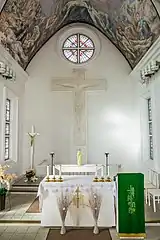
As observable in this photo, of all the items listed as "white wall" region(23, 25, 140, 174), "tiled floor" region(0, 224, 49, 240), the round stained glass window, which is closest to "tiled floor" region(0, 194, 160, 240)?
"tiled floor" region(0, 224, 49, 240)

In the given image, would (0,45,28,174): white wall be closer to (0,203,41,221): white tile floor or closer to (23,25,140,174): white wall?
(23,25,140,174): white wall

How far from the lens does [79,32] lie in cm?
942

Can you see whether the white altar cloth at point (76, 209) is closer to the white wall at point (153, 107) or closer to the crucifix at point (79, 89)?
the white wall at point (153, 107)

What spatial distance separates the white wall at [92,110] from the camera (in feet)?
30.0

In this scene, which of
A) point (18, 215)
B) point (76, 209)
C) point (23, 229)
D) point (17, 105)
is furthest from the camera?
point (17, 105)

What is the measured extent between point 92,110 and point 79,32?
9.17 feet

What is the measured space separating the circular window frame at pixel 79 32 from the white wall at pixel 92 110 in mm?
79

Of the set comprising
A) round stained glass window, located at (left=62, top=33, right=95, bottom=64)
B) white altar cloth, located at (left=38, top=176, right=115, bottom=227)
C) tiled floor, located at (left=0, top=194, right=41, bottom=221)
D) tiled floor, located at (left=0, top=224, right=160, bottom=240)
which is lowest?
tiled floor, located at (left=0, top=224, right=160, bottom=240)

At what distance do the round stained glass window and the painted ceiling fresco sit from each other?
549mm

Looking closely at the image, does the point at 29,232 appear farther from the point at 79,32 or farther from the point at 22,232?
the point at 79,32

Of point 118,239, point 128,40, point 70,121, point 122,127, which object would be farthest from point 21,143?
point 118,239

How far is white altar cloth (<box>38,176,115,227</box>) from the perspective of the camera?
4.59 meters

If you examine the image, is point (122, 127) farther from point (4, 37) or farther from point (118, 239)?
point (118, 239)

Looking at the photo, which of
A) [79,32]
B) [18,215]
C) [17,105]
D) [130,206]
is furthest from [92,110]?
[130,206]
